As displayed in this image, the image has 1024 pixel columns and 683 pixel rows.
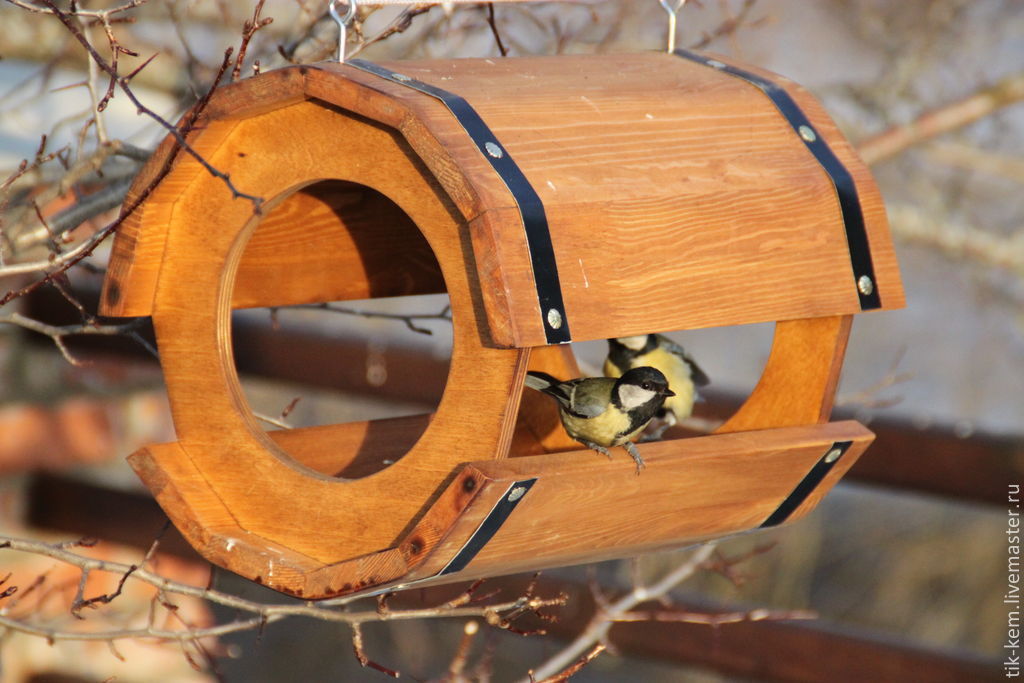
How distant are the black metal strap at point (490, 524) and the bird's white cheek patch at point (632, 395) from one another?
1.64ft

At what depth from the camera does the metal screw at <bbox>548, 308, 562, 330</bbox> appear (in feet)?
5.05

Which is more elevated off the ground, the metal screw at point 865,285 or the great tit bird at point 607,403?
the metal screw at point 865,285

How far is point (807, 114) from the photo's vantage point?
203 cm

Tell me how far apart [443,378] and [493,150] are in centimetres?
225

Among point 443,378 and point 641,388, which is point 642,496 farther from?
point 443,378

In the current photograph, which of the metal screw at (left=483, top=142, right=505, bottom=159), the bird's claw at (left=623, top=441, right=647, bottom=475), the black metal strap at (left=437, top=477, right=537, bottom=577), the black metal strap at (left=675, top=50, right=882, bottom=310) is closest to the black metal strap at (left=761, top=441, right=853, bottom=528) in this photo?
→ the black metal strap at (left=675, top=50, right=882, bottom=310)

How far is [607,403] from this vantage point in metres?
2.06

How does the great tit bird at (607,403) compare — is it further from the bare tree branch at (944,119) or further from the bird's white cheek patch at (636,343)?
the bare tree branch at (944,119)

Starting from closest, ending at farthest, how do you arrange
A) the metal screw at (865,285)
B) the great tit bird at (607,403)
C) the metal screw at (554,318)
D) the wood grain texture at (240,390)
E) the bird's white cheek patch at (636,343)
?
the metal screw at (554,318) → the wood grain texture at (240,390) → the metal screw at (865,285) → the great tit bird at (607,403) → the bird's white cheek patch at (636,343)

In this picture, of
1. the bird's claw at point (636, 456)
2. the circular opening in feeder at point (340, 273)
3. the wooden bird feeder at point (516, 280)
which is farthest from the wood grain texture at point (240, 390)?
the bird's claw at point (636, 456)

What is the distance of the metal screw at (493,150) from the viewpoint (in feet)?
5.29

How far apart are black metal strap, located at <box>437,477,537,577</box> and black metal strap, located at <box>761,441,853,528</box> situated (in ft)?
2.12

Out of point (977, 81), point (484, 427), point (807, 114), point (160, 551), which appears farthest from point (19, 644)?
point (977, 81)

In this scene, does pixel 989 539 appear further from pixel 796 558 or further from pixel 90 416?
pixel 90 416
